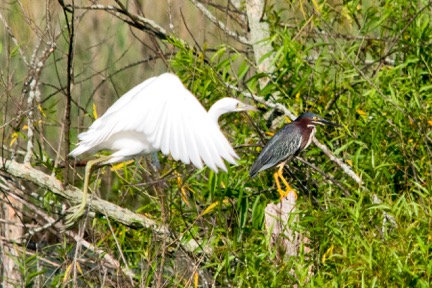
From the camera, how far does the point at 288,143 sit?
4.67 m

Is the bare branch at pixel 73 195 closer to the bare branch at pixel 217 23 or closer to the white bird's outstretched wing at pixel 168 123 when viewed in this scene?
the white bird's outstretched wing at pixel 168 123

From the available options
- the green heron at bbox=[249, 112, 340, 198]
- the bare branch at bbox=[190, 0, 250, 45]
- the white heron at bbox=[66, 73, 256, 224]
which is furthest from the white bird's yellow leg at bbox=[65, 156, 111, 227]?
the bare branch at bbox=[190, 0, 250, 45]

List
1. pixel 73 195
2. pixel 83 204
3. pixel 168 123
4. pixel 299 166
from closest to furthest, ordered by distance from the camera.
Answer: pixel 168 123 < pixel 83 204 < pixel 73 195 < pixel 299 166

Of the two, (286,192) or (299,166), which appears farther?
(299,166)

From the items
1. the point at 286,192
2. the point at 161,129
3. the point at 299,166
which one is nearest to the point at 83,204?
the point at 161,129

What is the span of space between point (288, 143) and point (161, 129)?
961mm

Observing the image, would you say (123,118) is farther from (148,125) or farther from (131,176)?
(131,176)

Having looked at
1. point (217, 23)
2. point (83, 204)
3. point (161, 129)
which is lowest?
point (83, 204)

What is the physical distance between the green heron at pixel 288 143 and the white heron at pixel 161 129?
389 millimetres

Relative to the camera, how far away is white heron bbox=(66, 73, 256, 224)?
12.0ft

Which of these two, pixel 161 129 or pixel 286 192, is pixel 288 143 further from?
pixel 161 129

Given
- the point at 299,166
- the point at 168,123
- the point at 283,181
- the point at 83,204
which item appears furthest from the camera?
the point at 299,166

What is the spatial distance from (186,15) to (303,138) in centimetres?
283

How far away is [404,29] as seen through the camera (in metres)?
4.91
